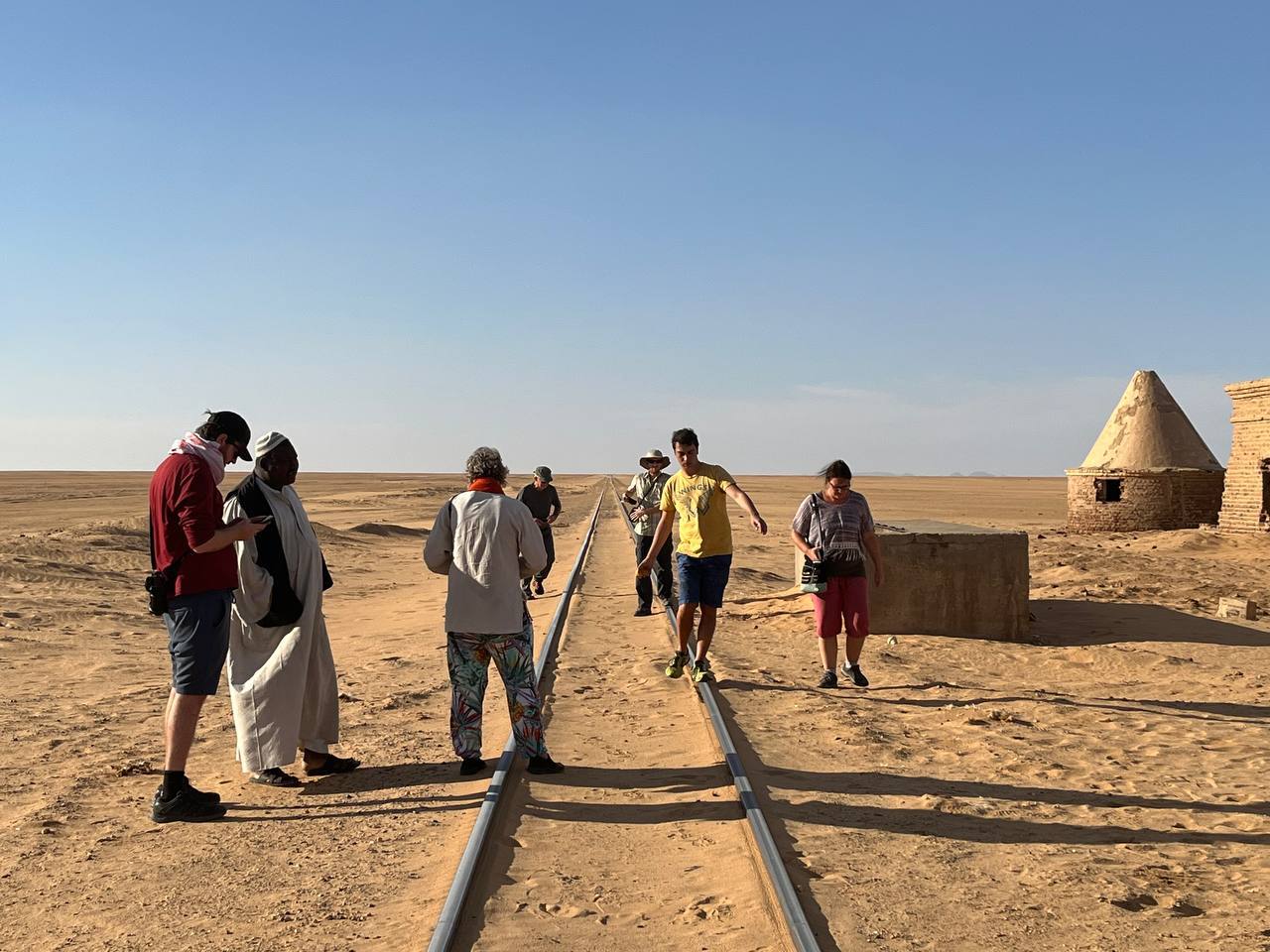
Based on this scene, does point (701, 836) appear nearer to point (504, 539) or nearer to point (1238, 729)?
point (504, 539)

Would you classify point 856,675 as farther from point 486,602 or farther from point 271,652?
point 271,652

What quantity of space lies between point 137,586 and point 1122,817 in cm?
1367

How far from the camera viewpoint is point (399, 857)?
14.7 feet

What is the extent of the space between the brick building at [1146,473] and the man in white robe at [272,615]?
22486mm

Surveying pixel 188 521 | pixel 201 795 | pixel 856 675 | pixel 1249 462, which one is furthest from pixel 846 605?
pixel 1249 462

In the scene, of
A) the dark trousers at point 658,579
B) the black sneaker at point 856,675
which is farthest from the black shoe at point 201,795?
the dark trousers at point 658,579

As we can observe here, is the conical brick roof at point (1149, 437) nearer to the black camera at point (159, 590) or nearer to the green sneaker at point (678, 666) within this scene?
the green sneaker at point (678, 666)

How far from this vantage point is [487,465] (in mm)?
5648

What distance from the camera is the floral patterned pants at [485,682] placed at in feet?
18.3

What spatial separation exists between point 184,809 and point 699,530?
3.77m

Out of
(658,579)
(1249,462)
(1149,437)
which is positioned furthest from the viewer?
(1149,437)

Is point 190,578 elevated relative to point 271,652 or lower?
elevated

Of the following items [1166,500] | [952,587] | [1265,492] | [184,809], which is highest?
[1265,492]

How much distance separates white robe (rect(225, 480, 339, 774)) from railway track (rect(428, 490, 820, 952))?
1058 millimetres
